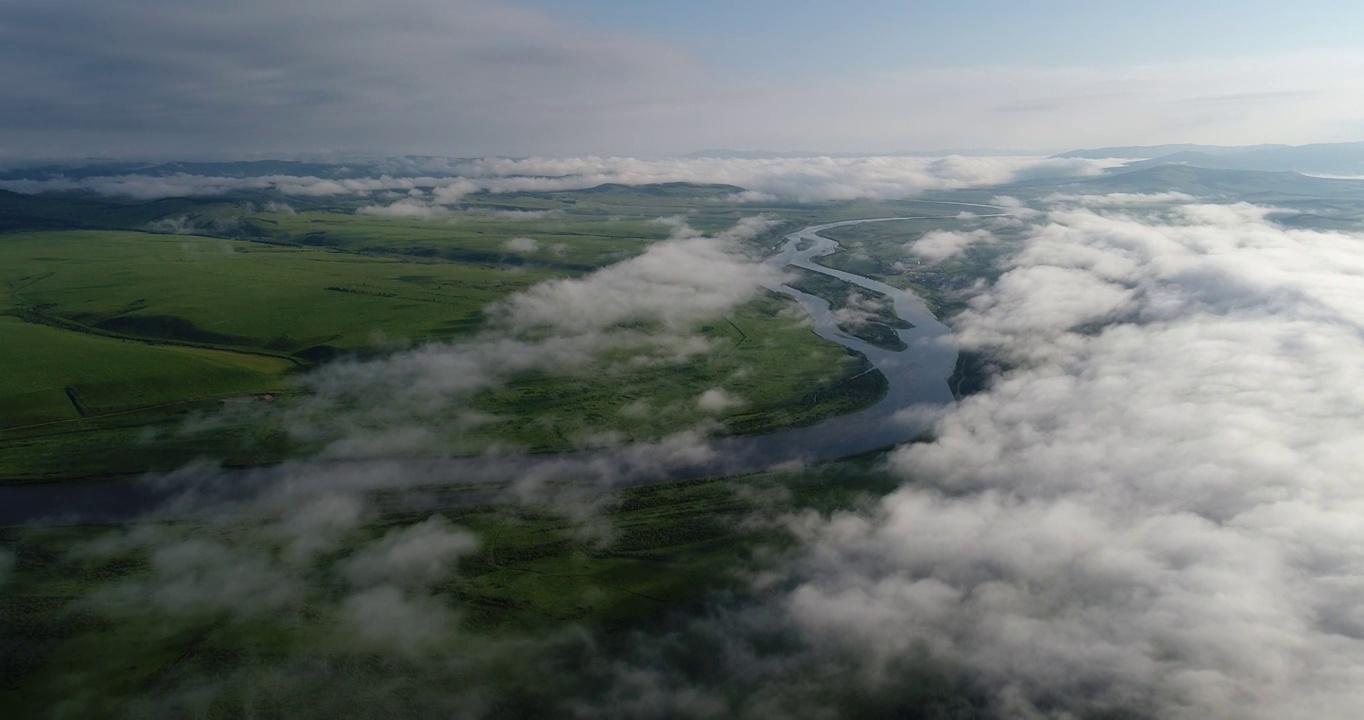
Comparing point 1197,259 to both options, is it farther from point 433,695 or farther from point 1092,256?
point 433,695

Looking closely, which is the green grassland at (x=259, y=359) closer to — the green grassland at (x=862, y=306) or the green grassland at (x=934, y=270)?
the green grassland at (x=862, y=306)

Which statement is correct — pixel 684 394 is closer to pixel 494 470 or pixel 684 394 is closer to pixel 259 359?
pixel 494 470

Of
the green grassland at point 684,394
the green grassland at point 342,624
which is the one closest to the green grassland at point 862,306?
the green grassland at point 684,394

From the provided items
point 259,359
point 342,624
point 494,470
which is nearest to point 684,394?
point 494,470

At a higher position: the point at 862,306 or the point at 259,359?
the point at 862,306

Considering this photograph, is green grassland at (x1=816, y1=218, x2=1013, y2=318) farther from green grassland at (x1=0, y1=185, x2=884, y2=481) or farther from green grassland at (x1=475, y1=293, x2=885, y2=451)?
green grassland at (x1=475, y1=293, x2=885, y2=451)

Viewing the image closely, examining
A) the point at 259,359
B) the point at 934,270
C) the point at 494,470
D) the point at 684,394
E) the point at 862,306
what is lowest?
the point at 494,470
